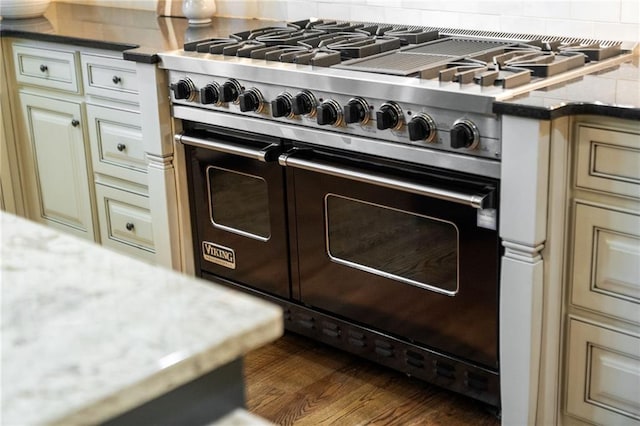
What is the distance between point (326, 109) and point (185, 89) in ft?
1.90

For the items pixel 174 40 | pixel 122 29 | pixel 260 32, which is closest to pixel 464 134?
pixel 260 32

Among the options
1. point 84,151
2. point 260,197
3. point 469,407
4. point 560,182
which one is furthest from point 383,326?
point 84,151

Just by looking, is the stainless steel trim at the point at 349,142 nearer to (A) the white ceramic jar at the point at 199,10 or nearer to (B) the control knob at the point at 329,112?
(B) the control knob at the point at 329,112

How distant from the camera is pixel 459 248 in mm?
2273

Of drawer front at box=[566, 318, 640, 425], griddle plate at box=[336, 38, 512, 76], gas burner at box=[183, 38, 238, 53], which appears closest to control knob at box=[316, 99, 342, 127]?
griddle plate at box=[336, 38, 512, 76]

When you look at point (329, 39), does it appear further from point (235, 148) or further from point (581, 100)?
point (581, 100)

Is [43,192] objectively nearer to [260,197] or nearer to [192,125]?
[192,125]

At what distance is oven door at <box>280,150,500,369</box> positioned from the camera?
2240 mm

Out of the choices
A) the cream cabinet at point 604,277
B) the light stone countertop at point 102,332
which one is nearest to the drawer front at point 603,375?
the cream cabinet at point 604,277

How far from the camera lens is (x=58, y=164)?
3.53m

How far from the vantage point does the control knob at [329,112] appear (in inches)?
94.1

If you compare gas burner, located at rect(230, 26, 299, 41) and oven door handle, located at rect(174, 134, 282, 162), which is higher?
gas burner, located at rect(230, 26, 299, 41)

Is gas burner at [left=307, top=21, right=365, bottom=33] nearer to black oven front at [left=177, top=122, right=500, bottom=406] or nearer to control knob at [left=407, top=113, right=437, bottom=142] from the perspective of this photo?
black oven front at [left=177, top=122, right=500, bottom=406]

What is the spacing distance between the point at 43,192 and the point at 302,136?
5.14 feet
